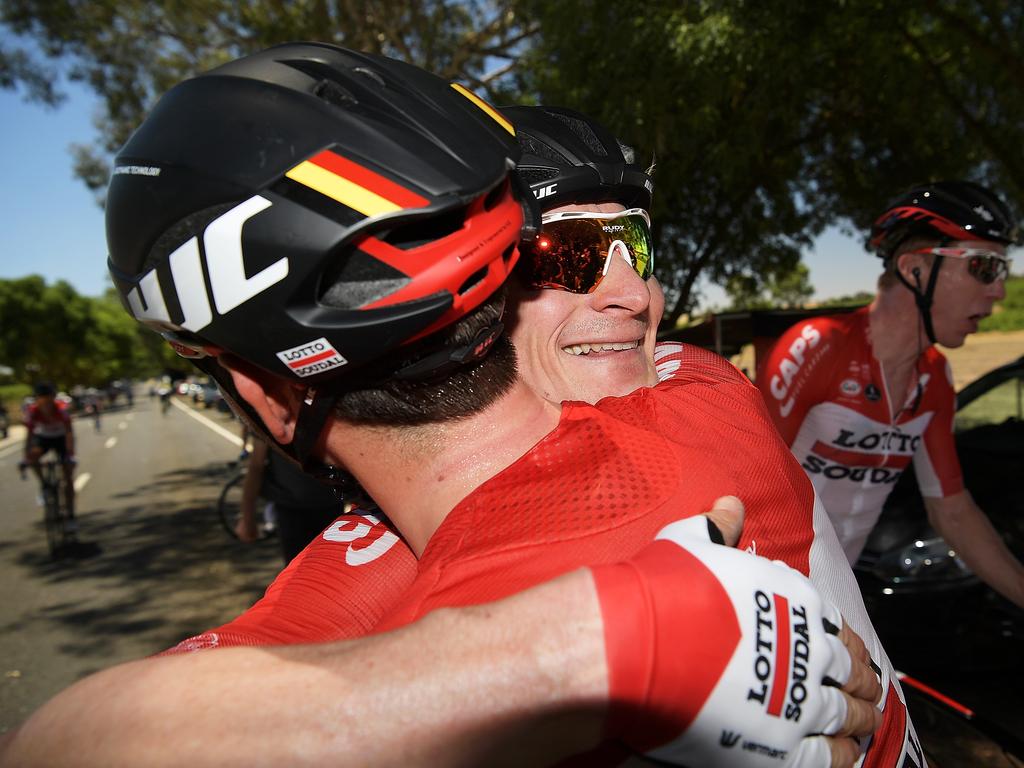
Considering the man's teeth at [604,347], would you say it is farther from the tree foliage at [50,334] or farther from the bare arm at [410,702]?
the tree foliage at [50,334]

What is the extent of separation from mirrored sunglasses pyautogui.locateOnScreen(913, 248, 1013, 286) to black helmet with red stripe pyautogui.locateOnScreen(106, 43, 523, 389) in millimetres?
2658

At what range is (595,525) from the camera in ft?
3.21

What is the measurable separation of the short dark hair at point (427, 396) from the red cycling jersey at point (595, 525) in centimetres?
15

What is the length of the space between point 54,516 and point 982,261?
35.0 feet

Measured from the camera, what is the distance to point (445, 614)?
2.83ft

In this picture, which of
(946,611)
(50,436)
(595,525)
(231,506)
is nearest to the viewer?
(595,525)

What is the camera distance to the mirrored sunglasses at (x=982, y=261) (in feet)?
10.1

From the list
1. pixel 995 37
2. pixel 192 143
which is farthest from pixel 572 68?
pixel 192 143

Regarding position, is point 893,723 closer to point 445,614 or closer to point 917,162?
point 445,614

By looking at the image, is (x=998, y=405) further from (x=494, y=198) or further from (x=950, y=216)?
(x=494, y=198)

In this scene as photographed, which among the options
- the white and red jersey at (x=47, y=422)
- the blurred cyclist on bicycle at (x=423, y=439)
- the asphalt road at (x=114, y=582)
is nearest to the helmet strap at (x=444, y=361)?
the blurred cyclist on bicycle at (x=423, y=439)

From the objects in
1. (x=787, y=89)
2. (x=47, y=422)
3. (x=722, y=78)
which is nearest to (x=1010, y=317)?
(x=787, y=89)

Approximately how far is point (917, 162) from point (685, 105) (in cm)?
417

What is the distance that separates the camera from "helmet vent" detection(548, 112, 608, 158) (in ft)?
6.22
